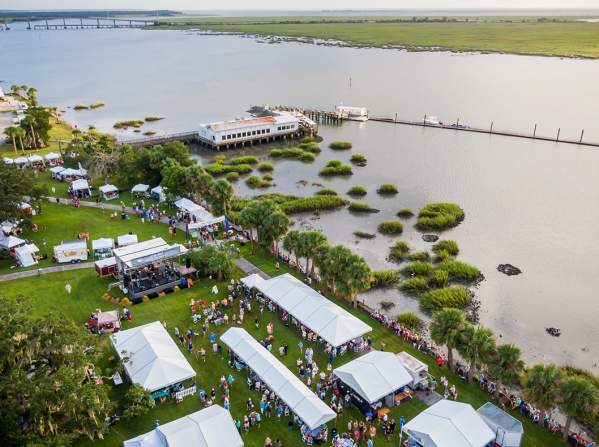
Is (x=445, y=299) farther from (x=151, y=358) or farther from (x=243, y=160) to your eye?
(x=243, y=160)

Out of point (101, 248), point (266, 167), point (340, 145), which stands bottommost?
point (266, 167)

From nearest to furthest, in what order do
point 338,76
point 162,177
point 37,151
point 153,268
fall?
point 153,268
point 162,177
point 37,151
point 338,76

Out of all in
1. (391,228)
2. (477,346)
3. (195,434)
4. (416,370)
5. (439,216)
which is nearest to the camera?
(195,434)

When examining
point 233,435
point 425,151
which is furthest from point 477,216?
point 233,435

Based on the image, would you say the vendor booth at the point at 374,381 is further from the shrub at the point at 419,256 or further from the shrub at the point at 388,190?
the shrub at the point at 388,190

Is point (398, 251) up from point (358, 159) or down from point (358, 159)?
down

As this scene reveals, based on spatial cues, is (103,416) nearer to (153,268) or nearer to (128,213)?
(153,268)

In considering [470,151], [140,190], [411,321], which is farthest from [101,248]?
[470,151]
